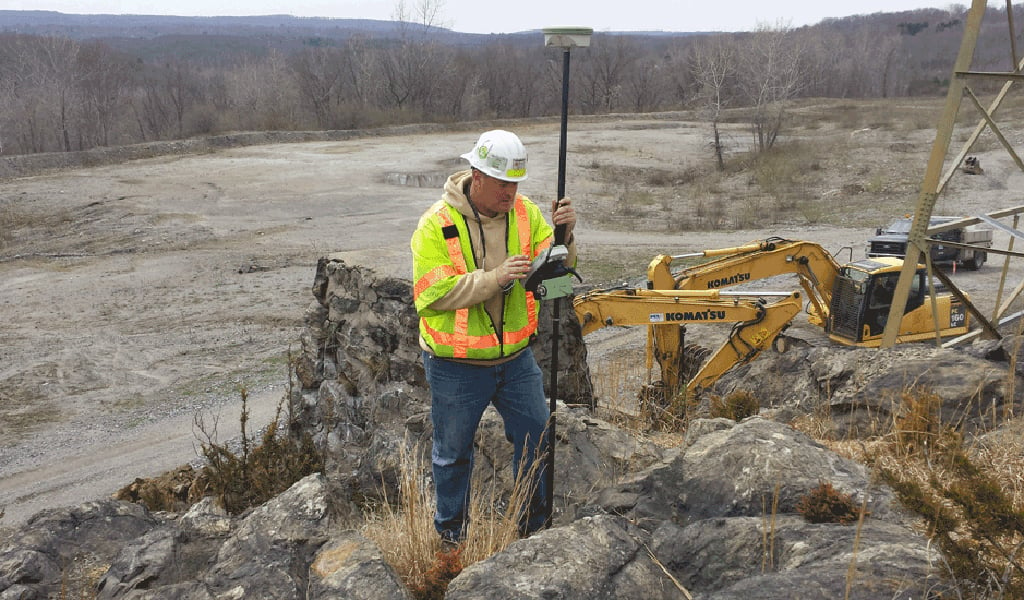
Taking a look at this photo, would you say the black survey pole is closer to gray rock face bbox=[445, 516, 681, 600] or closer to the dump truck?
gray rock face bbox=[445, 516, 681, 600]

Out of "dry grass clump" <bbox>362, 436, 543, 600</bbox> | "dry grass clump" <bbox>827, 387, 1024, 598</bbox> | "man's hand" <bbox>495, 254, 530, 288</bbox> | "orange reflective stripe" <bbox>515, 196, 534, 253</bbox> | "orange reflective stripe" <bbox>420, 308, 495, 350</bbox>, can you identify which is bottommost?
"dry grass clump" <bbox>362, 436, 543, 600</bbox>

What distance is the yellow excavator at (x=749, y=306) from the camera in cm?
927

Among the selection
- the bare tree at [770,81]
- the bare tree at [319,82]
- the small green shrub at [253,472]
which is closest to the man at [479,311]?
the small green shrub at [253,472]

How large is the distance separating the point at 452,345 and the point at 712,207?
24230mm

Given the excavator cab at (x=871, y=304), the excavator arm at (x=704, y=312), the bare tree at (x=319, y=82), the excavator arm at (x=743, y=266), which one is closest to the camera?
the excavator arm at (x=704, y=312)

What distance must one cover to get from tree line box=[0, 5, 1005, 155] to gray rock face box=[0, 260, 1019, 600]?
3148cm

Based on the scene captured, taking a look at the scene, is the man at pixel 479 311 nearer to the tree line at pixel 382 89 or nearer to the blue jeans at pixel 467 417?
the blue jeans at pixel 467 417

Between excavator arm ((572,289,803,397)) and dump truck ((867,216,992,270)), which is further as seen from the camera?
dump truck ((867,216,992,270))

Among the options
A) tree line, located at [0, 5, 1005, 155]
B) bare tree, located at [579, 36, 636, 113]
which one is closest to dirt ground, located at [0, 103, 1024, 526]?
tree line, located at [0, 5, 1005, 155]

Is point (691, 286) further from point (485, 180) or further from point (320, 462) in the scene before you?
point (485, 180)

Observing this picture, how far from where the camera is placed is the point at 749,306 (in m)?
9.25

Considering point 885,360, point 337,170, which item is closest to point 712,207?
point 337,170

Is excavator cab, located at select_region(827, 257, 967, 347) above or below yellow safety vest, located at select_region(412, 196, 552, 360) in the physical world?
below

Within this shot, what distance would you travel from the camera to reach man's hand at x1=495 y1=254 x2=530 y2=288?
3590 millimetres
